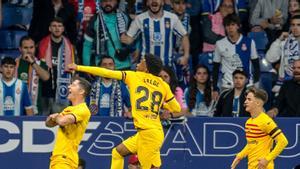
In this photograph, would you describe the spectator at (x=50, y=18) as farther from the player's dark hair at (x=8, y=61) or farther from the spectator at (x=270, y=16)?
the spectator at (x=270, y=16)

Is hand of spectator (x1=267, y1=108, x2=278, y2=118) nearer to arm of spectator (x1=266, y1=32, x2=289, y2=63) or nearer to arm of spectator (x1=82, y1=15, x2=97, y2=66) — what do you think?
arm of spectator (x1=266, y1=32, x2=289, y2=63)

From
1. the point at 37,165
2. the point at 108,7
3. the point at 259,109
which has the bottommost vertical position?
the point at 37,165

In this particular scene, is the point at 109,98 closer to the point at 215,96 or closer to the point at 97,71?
the point at 215,96

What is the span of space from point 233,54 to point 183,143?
2.44 metres

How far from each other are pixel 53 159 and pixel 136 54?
5.62 metres

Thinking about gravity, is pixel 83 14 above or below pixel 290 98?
above

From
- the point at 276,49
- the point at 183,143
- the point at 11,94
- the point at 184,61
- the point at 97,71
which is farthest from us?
the point at 276,49

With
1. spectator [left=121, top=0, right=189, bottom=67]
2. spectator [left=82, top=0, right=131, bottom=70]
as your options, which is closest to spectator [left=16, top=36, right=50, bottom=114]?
spectator [left=82, top=0, right=131, bottom=70]

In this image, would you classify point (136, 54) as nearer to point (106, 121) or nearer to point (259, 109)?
point (106, 121)

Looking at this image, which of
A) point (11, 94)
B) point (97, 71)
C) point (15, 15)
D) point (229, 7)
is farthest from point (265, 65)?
point (97, 71)

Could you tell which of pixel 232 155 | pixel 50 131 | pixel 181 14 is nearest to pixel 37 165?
pixel 50 131

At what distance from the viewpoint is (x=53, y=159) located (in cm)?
1396

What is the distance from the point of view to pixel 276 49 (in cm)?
1934

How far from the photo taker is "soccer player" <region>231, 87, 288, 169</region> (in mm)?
14876
